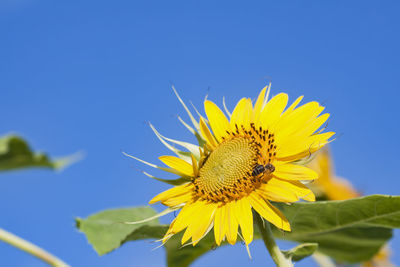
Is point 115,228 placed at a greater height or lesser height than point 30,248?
lesser

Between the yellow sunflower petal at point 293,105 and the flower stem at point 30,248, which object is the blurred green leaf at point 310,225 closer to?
the flower stem at point 30,248

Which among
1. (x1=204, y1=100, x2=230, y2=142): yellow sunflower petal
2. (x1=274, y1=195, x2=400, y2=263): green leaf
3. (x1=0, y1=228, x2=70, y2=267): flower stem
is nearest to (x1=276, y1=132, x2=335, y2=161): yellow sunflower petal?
(x1=274, y1=195, x2=400, y2=263): green leaf

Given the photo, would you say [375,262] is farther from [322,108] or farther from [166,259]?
[322,108]

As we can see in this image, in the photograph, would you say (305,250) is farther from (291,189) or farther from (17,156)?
(17,156)

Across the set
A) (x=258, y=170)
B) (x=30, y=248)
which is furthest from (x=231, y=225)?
(x=30, y=248)

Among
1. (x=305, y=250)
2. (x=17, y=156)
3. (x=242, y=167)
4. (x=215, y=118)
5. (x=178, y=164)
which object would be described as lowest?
(x=305, y=250)

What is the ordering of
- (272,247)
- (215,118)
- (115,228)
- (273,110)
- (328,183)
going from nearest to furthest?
(272,247), (273,110), (215,118), (115,228), (328,183)

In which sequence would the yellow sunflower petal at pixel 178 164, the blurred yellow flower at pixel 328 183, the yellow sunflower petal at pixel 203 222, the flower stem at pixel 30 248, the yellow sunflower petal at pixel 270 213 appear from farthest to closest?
the blurred yellow flower at pixel 328 183 < the flower stem at pixel 30 248 < the yellow sunflower petal at pixel 178 164 < the yellow sunflower petal at pixel 203 222 < the yellow sunflower petal at pixel 270 213

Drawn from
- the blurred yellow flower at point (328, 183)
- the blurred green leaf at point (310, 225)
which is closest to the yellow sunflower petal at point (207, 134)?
the blurred green leaf at point (310, 225)
